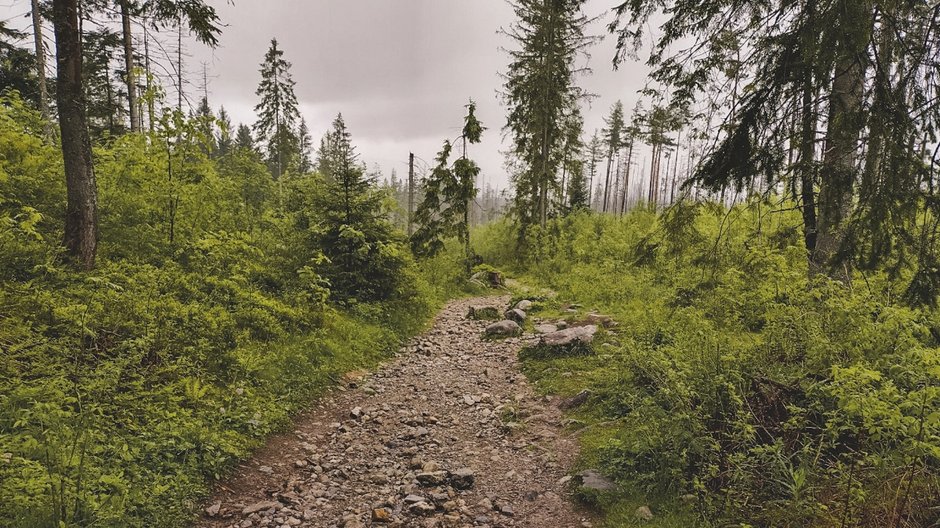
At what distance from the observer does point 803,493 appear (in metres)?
3.48

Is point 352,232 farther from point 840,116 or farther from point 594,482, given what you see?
point 840,116

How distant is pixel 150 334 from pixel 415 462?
3866 millimetres

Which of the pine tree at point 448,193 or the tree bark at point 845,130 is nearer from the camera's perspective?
the tree bark at point 845,130

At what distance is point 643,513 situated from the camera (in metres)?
4.09

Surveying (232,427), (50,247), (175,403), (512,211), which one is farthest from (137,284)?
(512,211)

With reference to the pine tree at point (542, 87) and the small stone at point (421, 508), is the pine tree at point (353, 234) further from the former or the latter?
the pine tree at point (542, 87)

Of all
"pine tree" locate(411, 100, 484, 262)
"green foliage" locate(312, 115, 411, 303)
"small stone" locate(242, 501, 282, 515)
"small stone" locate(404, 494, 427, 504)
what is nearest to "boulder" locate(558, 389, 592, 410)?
"small stone" locate(404, 494, 427, 504)

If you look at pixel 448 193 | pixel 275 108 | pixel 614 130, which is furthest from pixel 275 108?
pixel 614 130

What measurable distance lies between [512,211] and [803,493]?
2139 cm

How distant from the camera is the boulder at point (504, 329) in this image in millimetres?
11227

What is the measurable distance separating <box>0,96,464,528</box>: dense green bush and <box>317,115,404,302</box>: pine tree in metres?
0.42

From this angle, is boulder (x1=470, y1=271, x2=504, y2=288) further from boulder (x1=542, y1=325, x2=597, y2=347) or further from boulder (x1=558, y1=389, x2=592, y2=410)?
boulder (x1=558, y1=389, x2=592, y2=410)

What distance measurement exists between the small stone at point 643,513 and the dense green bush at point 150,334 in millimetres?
4302

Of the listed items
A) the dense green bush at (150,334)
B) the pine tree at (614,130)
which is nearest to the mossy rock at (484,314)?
the dense green bush at (150,334)
